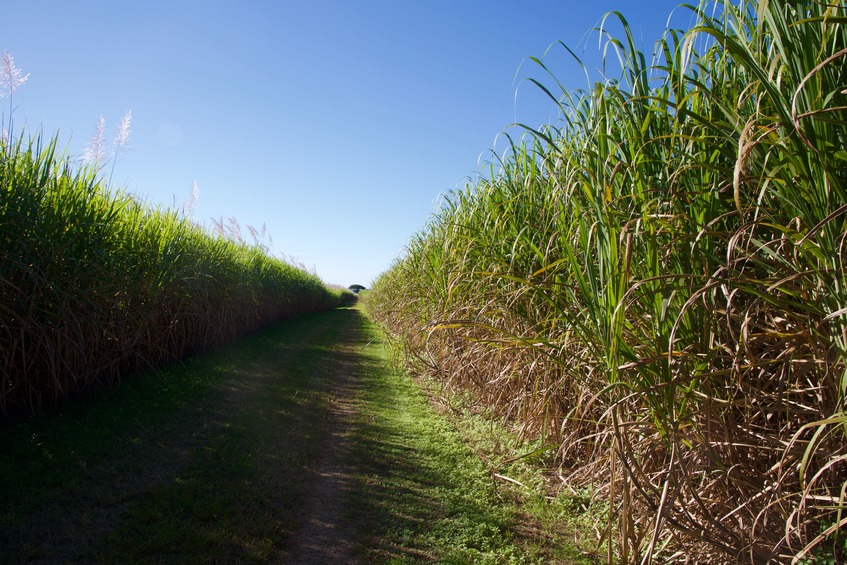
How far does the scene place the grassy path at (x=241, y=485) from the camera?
238 centimetres

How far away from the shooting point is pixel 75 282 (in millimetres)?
4047

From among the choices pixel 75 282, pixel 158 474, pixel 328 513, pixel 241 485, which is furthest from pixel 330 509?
pixel 75 282

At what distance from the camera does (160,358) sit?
589 cm

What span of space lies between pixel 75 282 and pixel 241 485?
2.39m

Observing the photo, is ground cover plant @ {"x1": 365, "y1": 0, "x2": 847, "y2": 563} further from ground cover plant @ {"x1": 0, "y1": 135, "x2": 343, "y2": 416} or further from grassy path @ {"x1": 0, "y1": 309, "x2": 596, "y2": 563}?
ground cover plant @ {"x1": 0, "y1": 135, "x2": 343, "y2": 416}

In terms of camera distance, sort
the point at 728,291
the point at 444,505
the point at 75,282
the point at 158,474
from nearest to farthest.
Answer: the point at 728,291 → the point at 444,505 → the point at 158,474 → the point at 75,282

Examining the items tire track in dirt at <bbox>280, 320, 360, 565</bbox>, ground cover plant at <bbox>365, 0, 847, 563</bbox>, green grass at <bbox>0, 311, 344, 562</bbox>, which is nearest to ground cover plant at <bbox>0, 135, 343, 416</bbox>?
green grass at <bbox>0, 311, 344, 562</bbox>

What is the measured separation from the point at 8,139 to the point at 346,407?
3889mm

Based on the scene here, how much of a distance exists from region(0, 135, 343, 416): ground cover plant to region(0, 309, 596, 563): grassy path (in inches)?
13.5

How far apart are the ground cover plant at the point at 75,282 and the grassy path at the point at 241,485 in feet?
1.12

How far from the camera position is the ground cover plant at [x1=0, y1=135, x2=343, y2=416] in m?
3.63

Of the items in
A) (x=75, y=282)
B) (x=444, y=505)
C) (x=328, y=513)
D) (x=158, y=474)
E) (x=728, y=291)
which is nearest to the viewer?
(x=728, y=291)

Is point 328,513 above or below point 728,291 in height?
below

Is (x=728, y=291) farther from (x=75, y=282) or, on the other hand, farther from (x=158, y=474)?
(x=75, y=282)
